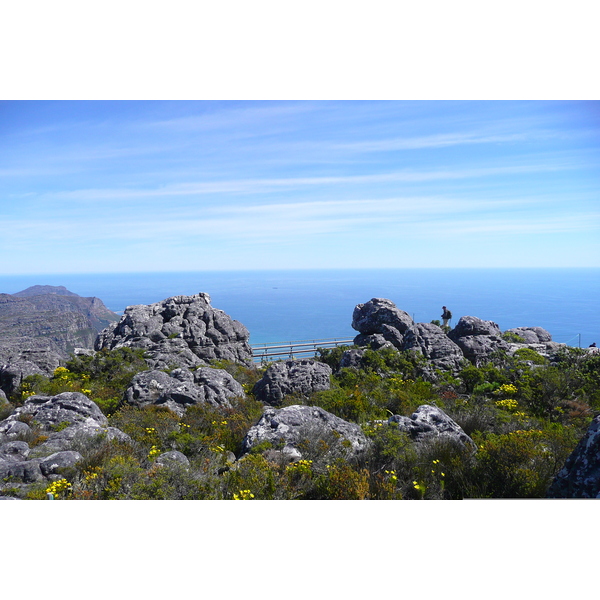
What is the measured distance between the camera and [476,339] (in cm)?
1603

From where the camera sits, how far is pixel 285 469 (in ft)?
18.9

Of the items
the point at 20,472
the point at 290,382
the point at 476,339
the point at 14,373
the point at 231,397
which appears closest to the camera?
the point at 20,472

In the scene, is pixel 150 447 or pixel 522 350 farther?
pixel 522 350

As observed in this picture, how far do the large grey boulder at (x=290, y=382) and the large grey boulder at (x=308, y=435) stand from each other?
11.8ft

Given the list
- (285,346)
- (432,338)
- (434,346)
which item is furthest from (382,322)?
(285,346)

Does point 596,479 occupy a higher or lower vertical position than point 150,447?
higher

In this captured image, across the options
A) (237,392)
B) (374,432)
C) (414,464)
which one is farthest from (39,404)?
(414,464)

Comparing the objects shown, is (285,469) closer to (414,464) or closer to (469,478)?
(414,464)

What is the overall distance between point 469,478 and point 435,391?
20.5ft

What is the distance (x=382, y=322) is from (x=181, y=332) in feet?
29.6

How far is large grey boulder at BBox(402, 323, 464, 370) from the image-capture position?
1425 centimetres

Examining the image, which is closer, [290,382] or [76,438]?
[76,438]

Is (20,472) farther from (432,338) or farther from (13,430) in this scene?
(432,338)

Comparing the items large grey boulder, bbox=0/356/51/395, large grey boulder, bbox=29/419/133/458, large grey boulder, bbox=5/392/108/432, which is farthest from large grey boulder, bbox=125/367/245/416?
large grey boulder, bbox=0/356/51/395
